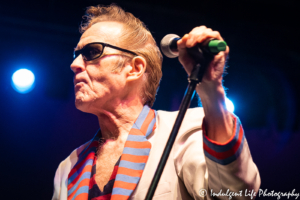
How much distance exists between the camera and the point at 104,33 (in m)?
1.62

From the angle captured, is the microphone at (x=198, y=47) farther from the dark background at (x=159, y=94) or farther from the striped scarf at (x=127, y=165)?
the dark background at (x=159, y=94)

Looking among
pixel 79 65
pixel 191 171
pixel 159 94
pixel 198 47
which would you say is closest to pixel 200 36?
pixel 198 47

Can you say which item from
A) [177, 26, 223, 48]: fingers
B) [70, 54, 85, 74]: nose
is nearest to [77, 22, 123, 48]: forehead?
[70, 54, 85, 74]: nose

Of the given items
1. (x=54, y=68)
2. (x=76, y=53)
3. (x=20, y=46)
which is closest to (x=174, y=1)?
(x=76, y=53)

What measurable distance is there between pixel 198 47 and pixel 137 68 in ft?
2.83

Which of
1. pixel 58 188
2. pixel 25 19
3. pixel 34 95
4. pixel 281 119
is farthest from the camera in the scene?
pixel 281 119

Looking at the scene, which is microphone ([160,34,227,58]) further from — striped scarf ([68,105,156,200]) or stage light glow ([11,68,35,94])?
stage light glow ([11,68,35,94])

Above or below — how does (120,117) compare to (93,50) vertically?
below

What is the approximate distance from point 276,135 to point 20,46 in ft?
13.0

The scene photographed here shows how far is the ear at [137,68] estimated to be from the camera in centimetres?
158

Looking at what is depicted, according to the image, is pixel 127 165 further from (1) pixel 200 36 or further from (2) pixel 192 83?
(1) pixel 200 36

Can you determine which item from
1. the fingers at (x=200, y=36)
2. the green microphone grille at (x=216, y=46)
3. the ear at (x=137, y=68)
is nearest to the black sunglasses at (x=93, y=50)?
the ear at (x=137, y=68)

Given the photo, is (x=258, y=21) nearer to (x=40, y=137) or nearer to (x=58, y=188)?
(x=58, y=188)

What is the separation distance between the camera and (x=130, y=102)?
1.59m
